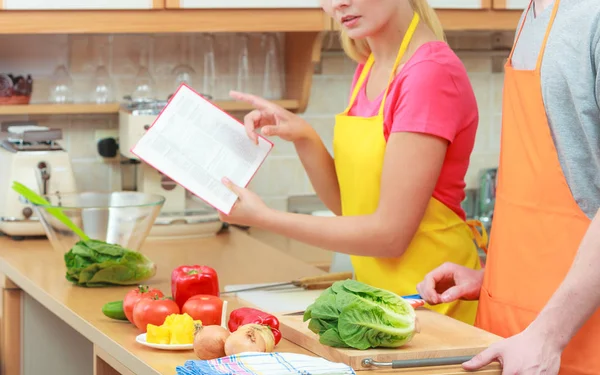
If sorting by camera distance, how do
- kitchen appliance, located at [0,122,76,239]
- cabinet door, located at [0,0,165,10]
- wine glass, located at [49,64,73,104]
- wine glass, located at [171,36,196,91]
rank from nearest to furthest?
cabinet door, located at [0,0,165,10] < kitchen appliance, located at [0,122,76,239] < wine glass, located at [49,64,73,104] < wine glass, located at [171,36,196,91]

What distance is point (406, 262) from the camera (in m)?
2.08

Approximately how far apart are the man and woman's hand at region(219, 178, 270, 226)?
1.70 feet

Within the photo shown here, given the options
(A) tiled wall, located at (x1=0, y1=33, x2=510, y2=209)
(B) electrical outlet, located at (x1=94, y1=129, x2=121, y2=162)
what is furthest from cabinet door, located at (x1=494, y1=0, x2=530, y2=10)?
(B) electrical outlet, located at (x1=94, y1=129, x2=121, y2=162)

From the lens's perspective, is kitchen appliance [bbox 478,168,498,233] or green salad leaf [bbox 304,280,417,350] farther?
kitchen appliance [bbox 478,168,498,233]

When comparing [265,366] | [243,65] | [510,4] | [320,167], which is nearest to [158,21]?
[243,65]

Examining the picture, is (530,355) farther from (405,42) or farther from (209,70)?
(209,70)

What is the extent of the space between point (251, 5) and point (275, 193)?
2.41 ft

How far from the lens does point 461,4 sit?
3.04 metres

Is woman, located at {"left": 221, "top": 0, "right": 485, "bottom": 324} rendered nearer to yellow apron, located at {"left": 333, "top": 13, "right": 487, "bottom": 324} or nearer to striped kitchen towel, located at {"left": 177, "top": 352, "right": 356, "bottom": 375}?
yellow apron, located at {"left": 333, "top": 13, "right": 487, "bottom": 324}

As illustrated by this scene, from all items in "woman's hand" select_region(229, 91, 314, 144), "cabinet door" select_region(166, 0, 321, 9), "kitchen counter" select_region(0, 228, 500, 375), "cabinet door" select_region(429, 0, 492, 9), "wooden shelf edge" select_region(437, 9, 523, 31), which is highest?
"cabinet door" select_region(429, 0, 492, 9)

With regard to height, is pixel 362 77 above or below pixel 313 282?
above

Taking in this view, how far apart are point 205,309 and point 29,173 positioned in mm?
1301

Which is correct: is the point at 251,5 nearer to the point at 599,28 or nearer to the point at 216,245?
the point at 216,245

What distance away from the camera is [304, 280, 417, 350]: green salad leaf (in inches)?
57.2
